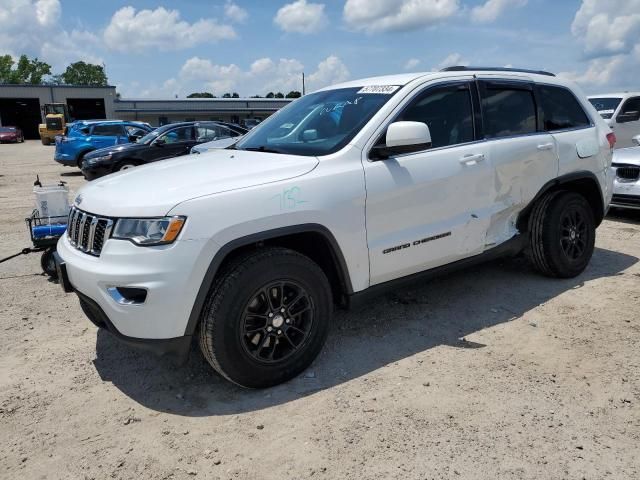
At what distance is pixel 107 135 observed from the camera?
1703 cm

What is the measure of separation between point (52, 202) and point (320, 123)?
2.93 meters

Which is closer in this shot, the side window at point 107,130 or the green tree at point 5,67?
the side window at point 107,130

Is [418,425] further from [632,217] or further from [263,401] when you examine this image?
[632,217]

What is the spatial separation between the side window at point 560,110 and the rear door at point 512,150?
0.40 feet

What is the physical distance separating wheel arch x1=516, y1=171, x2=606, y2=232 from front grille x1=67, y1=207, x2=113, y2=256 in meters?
3.29

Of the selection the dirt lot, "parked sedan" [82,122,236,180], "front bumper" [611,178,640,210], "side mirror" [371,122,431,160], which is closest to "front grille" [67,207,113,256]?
the dirt lot

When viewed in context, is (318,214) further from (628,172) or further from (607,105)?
(607,105)

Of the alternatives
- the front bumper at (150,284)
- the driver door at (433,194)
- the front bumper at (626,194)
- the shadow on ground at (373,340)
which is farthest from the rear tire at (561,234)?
the front bumper at (150,284)

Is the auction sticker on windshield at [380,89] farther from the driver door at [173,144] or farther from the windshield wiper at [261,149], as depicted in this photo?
the driver door at [173,144]

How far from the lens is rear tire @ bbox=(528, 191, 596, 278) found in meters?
4.63

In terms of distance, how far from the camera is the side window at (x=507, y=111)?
14.1 feet

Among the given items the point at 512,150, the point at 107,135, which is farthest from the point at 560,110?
the point at 107,135

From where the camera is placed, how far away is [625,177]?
7531 mm

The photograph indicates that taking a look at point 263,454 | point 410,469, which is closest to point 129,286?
point 263,454
